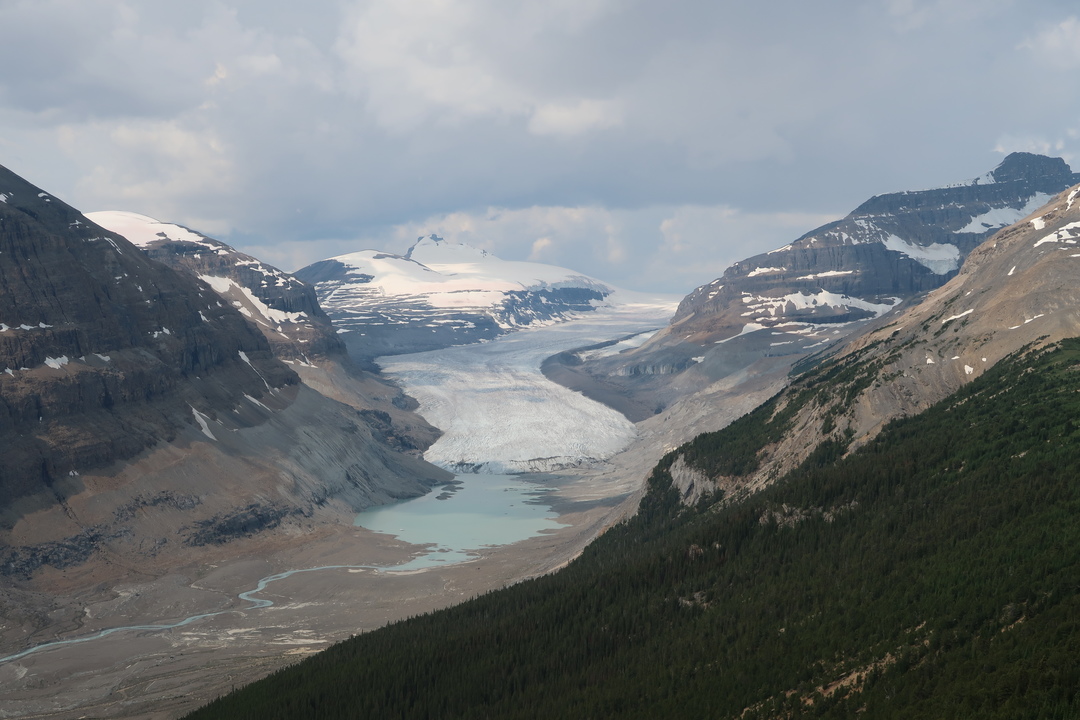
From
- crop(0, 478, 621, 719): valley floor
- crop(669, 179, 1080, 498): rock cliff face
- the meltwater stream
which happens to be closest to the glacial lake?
the meltwater stream

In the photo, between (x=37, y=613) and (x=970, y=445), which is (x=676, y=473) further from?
(x=37, y=613)

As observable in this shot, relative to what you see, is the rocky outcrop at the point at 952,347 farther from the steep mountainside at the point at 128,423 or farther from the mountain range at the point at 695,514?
the steep mountainside at the point at 128,423

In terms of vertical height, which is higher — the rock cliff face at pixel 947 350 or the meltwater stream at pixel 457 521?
the rock cliff face at pixel 947 350

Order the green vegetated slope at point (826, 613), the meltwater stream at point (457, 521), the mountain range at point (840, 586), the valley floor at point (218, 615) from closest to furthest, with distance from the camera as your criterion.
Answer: the green vegetated slope at point (826, 613) < the mountain range at point (840, 586) < the valley floor at point (218, 615) < the meltwater stream at point (457, 521)

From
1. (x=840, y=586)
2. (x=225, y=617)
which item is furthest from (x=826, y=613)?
(x=225, y=617)

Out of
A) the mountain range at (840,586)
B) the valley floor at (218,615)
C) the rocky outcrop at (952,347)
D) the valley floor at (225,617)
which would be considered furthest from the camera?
the rocky outcrop at (952,347)

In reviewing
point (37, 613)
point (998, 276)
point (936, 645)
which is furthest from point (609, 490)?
point (936, 645)

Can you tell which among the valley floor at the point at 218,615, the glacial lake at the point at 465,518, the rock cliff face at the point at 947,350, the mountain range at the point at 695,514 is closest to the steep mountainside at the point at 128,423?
the mountain range at the point at 695,514

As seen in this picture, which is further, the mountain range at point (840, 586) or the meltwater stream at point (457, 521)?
the meltwater stream at point (457, 521)
